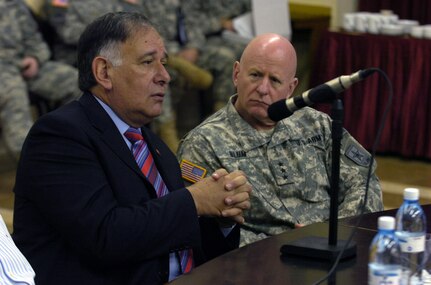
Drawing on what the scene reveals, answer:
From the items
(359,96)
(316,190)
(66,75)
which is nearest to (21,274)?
(316,190)

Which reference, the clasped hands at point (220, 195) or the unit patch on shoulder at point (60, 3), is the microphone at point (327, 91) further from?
the unit patch on shoulder at point (60, 3)

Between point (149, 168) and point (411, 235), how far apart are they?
80 cm

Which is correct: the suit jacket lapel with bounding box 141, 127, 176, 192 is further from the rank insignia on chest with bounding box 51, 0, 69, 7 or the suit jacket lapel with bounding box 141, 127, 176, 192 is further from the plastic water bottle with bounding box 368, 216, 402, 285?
the rank insignia on chest with bounding box 51, 0, 69, 7

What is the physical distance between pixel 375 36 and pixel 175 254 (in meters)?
4.42

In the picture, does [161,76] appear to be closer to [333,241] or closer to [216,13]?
[333,241]

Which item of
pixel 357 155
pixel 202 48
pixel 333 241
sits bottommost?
pixel 202 48

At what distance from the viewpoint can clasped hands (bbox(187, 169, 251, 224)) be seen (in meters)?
2.29

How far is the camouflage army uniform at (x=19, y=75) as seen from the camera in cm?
543

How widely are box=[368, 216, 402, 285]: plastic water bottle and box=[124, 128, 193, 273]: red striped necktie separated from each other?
717mm

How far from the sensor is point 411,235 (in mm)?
1960

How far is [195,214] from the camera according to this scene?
2.27 meters

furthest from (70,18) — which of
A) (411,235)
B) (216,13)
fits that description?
(411,235)

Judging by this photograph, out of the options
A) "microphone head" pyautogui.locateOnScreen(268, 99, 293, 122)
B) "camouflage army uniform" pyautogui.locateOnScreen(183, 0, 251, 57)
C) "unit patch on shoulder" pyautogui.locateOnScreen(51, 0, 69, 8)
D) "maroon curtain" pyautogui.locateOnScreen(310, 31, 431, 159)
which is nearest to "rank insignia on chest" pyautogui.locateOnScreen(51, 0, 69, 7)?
"unit patch on shoulder" pyautogui.locateOnScreen(51, 0, 69, 8)

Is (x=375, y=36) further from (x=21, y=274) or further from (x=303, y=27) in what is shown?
(x=21, y=274)
